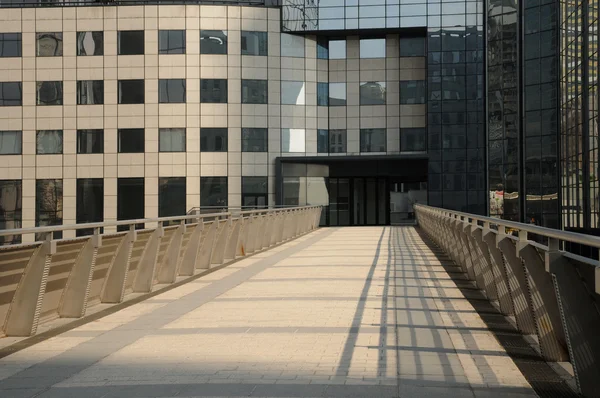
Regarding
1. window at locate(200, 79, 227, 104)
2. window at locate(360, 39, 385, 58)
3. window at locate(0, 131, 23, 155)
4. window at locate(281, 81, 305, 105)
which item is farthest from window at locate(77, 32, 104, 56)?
window at locate(360, 39, 385, 58)

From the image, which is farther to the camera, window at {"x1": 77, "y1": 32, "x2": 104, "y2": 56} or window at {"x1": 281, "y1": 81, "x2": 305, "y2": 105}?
window at {"x1": 281, "y1": 81, "x2": 305, "y2": 105}

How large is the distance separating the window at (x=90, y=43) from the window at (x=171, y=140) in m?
7.11

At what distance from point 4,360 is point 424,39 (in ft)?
171

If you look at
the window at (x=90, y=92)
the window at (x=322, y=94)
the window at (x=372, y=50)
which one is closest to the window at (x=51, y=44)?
the window at (x=90, y=92)

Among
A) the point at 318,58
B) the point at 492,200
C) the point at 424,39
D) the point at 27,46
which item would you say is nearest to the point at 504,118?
the point at 492,200

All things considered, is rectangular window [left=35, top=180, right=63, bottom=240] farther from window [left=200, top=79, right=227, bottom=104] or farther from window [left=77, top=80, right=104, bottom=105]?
window [left=200, top=79, right=227, bottom=104]

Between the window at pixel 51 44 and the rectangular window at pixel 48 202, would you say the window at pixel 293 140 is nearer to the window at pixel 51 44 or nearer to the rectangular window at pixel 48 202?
the rectangular window at pixel 48 202

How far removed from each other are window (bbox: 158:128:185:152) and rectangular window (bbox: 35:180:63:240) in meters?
7.60

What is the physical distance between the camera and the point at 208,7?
178 ft

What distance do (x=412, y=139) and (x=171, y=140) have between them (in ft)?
56.4

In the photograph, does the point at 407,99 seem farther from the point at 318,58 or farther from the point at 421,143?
the point at 318,58

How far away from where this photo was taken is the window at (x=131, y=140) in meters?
54.4

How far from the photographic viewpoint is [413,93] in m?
56.1

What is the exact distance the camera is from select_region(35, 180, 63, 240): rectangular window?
5388 cm
